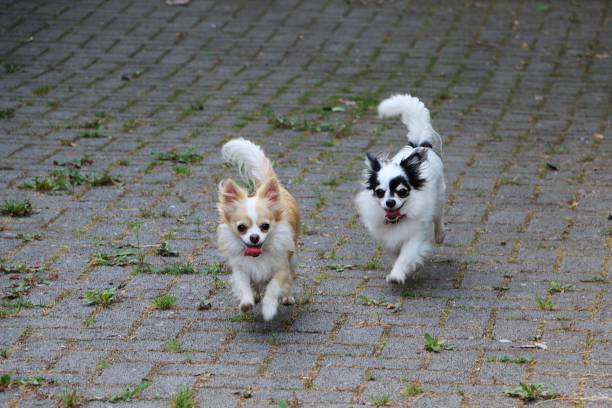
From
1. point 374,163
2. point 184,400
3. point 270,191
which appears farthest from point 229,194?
point 184,400

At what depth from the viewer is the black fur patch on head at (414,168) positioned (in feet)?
21.5

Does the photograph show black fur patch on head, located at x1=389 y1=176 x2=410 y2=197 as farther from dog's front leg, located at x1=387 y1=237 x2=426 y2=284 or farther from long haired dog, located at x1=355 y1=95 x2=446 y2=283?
dog's front leg, located at x1=387 y1=237 x2=426 y2=284

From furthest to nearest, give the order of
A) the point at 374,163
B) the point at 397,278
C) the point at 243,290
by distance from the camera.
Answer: the point at 374,163 → the point at 397,278 → the point at 243,290

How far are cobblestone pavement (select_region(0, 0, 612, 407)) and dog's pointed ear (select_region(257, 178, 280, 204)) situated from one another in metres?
0.68

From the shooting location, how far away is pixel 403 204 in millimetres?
6578

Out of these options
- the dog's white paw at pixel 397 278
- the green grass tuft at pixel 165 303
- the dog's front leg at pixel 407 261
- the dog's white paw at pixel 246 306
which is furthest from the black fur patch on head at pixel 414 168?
the green grass tuft at pixel 165 303

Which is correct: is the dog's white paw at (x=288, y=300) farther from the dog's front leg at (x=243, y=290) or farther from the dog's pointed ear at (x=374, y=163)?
the dog's pointed ear at (x=374, y=163)

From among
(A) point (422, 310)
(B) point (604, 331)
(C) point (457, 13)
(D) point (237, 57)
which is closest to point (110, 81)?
(D) point (237, 57)

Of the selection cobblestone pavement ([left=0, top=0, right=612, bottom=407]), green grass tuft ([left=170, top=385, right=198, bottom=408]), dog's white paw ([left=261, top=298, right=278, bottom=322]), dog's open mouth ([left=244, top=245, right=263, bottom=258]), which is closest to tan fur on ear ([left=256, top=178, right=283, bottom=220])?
dog's open mouth ([left=244, top=245, right=263, bottom=258])

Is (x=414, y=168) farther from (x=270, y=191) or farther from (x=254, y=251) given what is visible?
(x=254, y=251)

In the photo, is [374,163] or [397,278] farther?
[374,163]

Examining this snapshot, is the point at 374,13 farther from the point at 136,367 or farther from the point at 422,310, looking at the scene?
the point at 136,367

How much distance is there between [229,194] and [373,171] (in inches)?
40.9

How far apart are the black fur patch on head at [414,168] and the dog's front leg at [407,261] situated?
0.34m
